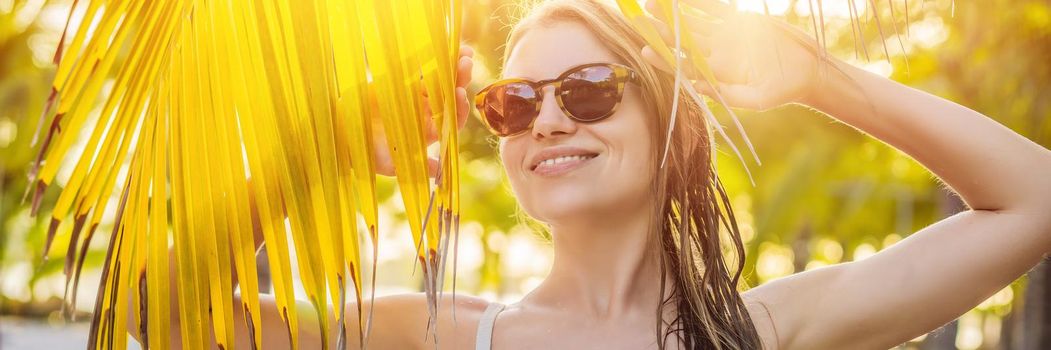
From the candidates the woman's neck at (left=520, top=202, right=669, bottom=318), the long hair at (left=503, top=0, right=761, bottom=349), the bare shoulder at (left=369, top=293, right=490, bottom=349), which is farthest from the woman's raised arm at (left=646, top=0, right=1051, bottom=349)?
the bare shoulder at (left=369, top=293, right=490, bottom=349)

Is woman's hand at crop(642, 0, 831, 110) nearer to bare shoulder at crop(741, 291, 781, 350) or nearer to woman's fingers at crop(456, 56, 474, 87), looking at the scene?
woman's fingers at crop(456, 56, 474, 87)

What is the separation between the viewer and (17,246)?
40.6 feet

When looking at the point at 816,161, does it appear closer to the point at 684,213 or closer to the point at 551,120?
the point at 684,213

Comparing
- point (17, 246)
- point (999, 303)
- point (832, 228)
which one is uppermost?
point (17, 246)

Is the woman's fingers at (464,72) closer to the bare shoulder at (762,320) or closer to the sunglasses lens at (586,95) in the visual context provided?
the sunglasses lens at (586,95)

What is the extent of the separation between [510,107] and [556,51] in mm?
136

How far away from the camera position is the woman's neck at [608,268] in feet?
5.82

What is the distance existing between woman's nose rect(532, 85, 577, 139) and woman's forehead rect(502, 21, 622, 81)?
0.18 ft

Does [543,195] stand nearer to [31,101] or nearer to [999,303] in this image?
[31,101]

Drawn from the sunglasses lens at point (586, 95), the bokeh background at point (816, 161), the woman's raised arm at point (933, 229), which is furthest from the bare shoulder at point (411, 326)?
the bokeh background at point (816, 161)

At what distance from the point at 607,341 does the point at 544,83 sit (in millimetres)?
460

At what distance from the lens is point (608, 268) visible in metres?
1.79

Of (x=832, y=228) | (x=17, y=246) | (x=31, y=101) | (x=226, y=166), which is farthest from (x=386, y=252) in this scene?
(x=226, y=166)

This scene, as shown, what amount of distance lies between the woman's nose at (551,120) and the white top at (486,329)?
1.11ft
